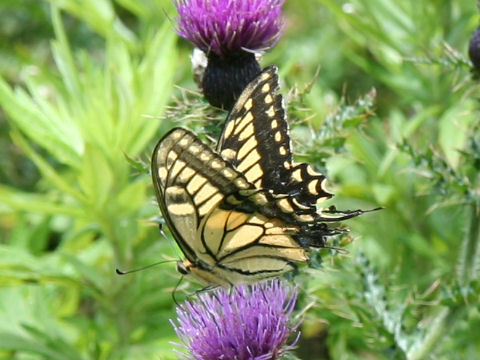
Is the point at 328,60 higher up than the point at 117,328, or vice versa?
the point at 328,60

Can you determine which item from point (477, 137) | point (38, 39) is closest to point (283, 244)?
point (477, 137)

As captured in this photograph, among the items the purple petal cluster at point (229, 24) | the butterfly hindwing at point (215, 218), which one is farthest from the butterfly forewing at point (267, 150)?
the purple petal cluster at point (229, 24)

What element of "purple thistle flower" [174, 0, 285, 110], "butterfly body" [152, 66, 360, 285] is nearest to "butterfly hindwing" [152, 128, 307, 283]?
"butterfly body" [152, 66, 360, 285]

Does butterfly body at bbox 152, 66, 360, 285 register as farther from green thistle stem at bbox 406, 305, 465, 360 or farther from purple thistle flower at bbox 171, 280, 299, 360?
green thistle stem at bbox 406, 305, 465, 360

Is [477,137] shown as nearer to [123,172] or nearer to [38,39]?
[123,172]

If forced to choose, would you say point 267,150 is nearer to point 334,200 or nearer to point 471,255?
point 471,255

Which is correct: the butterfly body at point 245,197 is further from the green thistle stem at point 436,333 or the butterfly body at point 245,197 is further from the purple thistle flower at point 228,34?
the green thistle stem at point 436,333
